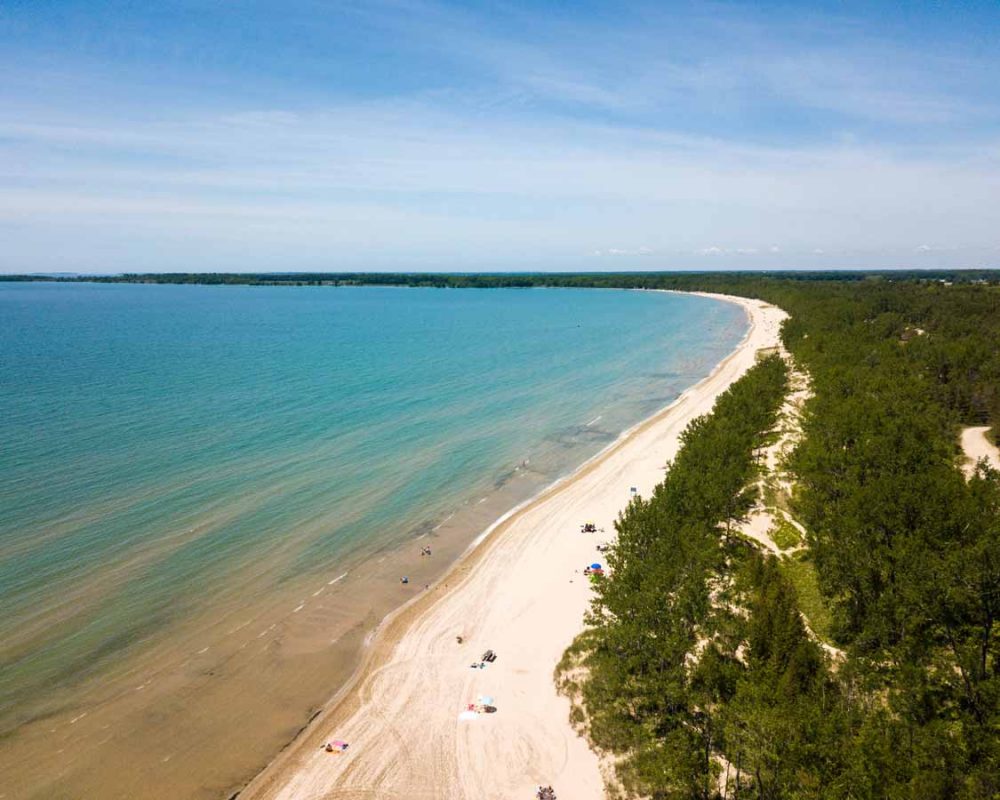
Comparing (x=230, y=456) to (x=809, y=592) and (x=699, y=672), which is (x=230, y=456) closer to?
(x=699, y=672)

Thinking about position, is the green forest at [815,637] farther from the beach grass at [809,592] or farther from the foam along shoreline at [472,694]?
the foam along shoreline at [472,694]

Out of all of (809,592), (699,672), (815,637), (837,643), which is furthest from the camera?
(809,592)

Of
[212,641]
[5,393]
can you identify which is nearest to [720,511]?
[212,641]

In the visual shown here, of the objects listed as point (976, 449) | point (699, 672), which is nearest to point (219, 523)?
point (699, 672)

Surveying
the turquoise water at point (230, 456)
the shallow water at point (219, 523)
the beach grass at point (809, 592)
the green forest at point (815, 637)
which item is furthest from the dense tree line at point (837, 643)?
the turquoise water at point (230, 456)

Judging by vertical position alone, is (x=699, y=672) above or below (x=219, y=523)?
above

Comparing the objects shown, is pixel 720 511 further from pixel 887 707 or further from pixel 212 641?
pixel 212 641
